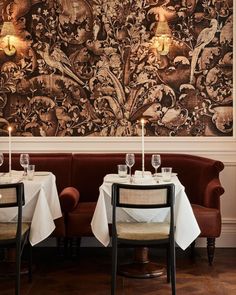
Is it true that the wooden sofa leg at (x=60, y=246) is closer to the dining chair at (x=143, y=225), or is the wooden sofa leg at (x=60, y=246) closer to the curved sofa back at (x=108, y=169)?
the curved sofa back at (x=108, y=169)

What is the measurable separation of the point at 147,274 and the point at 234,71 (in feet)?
7.77

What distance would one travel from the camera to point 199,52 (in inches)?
222

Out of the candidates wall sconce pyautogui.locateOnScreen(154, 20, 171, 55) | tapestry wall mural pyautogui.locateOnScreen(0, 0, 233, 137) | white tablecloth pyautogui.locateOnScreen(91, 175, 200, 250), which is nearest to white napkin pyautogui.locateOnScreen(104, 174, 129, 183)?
white tablecloth pyautogui.locateOnScreen(91, 175, 200, 250)

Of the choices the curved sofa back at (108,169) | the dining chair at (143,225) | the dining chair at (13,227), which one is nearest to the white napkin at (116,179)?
the dining chair at (143,225)

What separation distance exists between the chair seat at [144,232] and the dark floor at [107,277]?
49 centimetres

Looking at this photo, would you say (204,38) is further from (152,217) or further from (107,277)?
(107,277)

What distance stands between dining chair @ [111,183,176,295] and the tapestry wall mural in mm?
1795

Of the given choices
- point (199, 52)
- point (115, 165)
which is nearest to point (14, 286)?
point (115, 165)

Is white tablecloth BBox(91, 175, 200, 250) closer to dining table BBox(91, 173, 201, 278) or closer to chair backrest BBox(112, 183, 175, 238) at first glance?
dining table BBox(91, 173, 201, 278)

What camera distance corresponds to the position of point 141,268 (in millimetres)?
4648

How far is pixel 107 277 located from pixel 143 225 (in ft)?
2.34

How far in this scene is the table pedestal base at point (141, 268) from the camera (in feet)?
14.8

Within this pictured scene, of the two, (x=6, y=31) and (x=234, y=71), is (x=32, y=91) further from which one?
(x=234, y=71)

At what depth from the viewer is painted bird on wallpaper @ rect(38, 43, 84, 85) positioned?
18.6 ft
